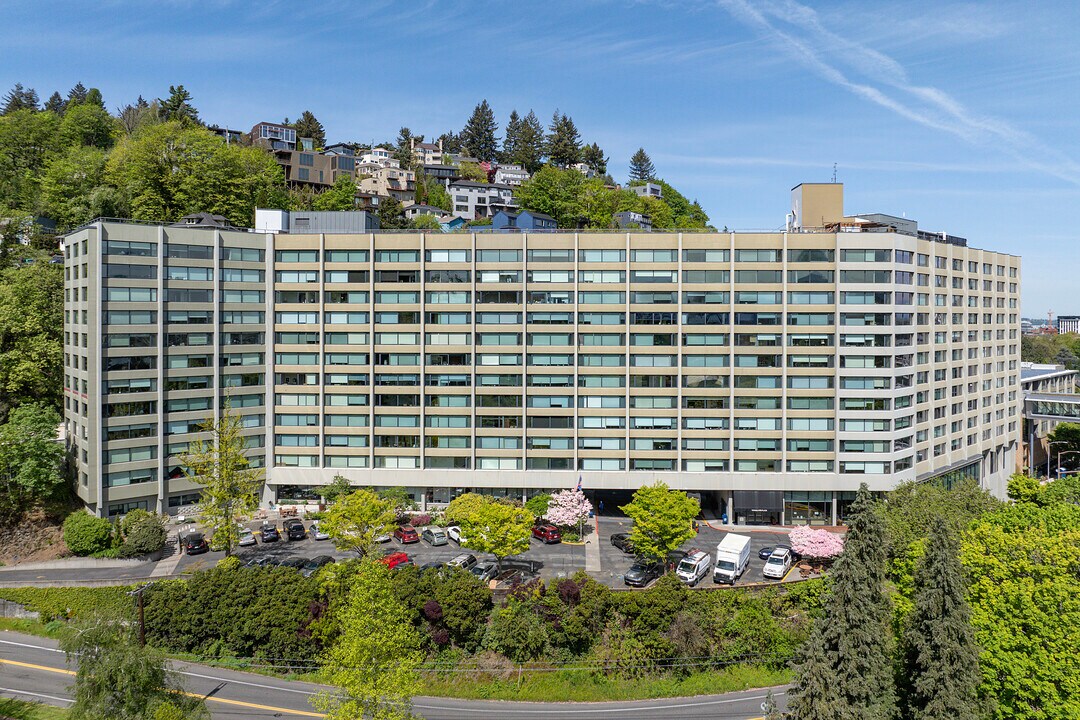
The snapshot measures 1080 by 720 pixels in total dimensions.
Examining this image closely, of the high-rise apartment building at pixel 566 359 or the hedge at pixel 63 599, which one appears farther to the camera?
the high-rise apartment building at pixel 566 359

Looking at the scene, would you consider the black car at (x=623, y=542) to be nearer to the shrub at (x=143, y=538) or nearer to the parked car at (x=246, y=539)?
the parked car at (x=246, y=539)

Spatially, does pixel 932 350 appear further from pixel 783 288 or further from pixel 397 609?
pixel 397 609

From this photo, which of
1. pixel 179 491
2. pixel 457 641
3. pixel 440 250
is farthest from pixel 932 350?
pixel 179 491

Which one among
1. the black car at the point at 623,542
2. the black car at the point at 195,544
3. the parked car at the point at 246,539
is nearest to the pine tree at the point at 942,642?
the black car at the point at 623,542

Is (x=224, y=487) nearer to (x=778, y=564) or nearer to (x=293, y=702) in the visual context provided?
(x=293, y=702)

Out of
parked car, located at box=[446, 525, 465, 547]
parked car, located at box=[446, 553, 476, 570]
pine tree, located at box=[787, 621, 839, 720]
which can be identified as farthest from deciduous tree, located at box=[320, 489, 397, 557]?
pine tree, located at box=[787, 621, 839, 720]

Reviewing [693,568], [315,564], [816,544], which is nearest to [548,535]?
[693,568]

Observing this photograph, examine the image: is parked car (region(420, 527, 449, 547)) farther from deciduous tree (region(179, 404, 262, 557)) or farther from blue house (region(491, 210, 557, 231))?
blue house (region(491, 210, 557, 231))
